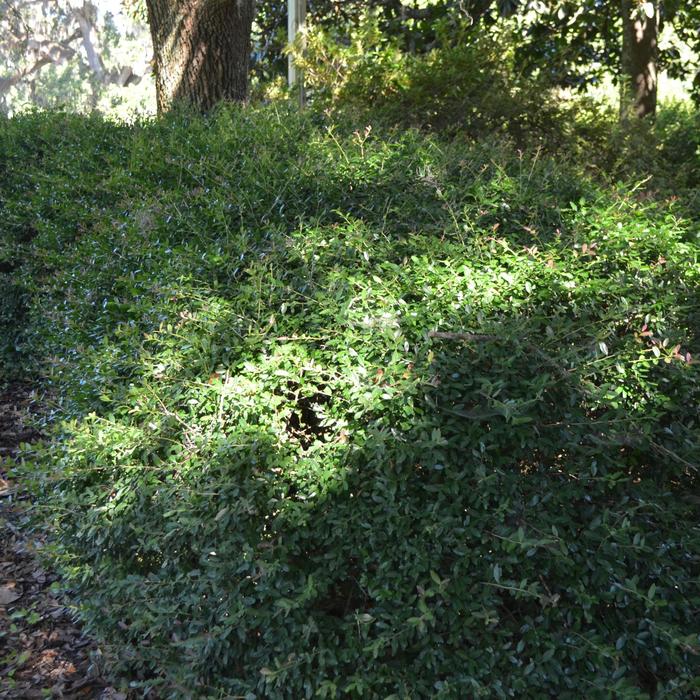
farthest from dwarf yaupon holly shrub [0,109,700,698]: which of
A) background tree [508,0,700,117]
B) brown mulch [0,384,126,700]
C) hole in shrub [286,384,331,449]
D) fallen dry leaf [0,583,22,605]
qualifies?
background tree [508,0,700,117]

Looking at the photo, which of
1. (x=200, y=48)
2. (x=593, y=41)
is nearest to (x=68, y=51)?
(x=593, y=41)

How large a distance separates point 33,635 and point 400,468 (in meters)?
2.07

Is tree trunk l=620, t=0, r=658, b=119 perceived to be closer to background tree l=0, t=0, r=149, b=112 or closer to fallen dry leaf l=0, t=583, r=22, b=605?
fallen dry leaf l=0, t=583, r=22, b=605

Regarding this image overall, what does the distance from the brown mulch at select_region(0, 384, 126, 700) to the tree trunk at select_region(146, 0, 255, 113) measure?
4.75 metres

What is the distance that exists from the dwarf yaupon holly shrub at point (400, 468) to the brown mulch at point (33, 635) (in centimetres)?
25

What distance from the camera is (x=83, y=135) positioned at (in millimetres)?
6797

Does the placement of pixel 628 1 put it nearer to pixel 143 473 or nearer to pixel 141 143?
pixel 141 143

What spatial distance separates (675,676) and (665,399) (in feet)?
2.83

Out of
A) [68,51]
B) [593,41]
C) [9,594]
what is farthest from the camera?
[68,51]

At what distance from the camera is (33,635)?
11.6 feet

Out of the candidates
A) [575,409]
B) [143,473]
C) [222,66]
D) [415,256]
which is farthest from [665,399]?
[222,66]

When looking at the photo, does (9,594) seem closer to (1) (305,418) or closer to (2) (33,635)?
Answer: (2) (33,635)

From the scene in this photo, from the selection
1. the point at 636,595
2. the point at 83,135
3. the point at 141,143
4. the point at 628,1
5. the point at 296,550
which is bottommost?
the point at 636,595

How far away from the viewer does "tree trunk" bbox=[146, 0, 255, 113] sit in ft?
24.9
